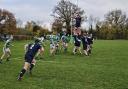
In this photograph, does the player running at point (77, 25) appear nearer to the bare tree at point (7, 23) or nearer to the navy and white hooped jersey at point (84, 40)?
the navy and white hooped jersey at point (84, 40)

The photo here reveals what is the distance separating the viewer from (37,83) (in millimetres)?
17781

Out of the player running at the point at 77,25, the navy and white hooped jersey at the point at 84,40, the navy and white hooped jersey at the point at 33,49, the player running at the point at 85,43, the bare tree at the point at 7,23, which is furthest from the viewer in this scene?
the bare tree at the point at 7,23

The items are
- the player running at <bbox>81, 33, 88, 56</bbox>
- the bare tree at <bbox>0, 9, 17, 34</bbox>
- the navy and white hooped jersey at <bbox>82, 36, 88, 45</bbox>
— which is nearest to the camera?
the player running at <bbox>81, 33, 88, 56</bbox>

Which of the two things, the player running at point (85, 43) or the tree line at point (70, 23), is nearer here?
the player running at point (85, 43)

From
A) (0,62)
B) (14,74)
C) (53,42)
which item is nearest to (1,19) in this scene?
(53,42)

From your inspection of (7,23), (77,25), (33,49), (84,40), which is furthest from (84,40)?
(7,23)

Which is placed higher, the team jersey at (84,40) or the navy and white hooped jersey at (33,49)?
the navy and white hooped jersey at (33,49)

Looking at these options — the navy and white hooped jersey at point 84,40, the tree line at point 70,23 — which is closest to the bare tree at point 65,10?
the tree line at point 70,23

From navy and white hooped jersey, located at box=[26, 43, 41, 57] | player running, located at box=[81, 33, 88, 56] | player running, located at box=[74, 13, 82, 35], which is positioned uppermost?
player running, located at box=[74, 13, 82, 35]

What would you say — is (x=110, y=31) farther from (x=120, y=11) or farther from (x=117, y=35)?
(x=120, y=11)

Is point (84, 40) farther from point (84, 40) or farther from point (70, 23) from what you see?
point (70, 23)

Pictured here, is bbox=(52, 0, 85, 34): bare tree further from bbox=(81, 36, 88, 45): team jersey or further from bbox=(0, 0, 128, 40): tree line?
bbox=(81, 36, 88, 45): team jersey

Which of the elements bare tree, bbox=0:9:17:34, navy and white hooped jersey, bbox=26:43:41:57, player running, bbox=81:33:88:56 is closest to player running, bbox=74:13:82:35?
player running, bbox=81:33:88:56

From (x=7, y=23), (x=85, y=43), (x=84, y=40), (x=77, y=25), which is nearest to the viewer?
(x=77, y=25)
